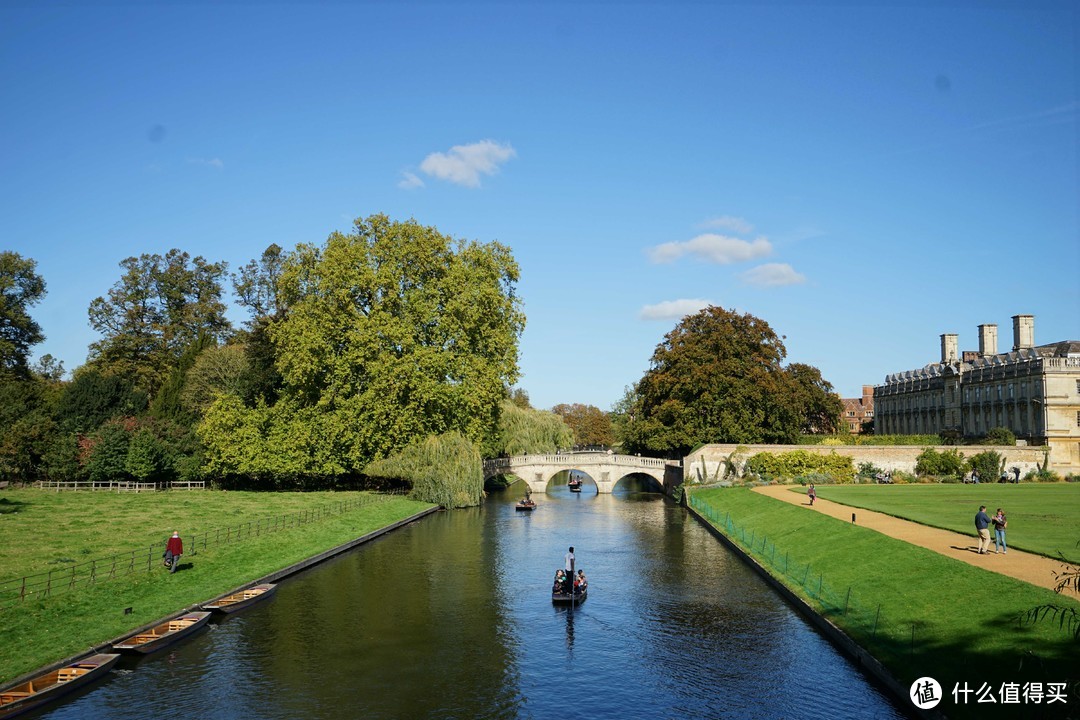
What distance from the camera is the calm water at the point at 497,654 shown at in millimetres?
21609

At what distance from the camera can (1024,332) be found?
102250mm

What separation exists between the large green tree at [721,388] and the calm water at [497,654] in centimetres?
4257

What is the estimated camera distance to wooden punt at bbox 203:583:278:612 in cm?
3034

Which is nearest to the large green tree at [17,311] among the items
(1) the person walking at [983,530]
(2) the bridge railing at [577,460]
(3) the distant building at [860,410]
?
(2) the bridge railing at [577,460]

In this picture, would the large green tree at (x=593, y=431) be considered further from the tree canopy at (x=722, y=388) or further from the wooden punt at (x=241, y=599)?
the wooden punt at (x=241, y=599)

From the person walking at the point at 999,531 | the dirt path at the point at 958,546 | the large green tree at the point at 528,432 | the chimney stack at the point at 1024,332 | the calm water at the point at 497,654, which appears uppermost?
the chimney stack at the point at 1024,332

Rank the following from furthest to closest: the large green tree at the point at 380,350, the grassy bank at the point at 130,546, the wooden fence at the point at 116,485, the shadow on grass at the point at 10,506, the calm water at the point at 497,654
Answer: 1. the wooden fence at the point at 116,485
2. the large green tree at the point at 380,350
3. the shadow on grass at the point at 10,506
4. the grassy bank at the point at 130,546
5. the calm water at the point at 497,654

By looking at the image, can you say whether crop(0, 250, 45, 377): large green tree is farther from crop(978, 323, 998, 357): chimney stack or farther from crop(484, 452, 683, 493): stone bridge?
crop(978, 323, 998, 357): chimney stack

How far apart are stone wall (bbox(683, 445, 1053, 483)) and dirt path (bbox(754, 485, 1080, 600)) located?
89.0 feet

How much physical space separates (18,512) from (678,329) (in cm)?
6321

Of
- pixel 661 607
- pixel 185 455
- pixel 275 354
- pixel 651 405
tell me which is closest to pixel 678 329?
pixel 651 405

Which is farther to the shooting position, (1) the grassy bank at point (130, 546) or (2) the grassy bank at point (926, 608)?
(1) the grassy bank at point (130, 546)

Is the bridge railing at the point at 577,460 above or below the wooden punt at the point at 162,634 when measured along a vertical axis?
above

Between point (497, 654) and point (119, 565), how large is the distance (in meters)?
18.0
